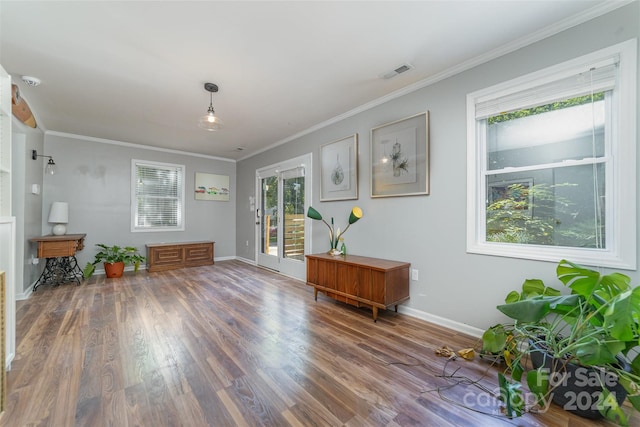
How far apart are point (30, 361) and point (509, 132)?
4.31 metres

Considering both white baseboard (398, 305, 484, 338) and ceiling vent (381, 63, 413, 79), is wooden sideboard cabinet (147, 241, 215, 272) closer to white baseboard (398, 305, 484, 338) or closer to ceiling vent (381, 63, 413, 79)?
white baseboard (398, 305, 484, 338)

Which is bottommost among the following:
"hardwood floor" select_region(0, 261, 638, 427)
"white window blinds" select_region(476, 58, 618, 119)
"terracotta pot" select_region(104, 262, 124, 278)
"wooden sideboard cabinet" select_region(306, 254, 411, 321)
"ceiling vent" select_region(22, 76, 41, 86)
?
"hardwood floor" select_region(0, 261, 638, 427)

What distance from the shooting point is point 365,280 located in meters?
2.79

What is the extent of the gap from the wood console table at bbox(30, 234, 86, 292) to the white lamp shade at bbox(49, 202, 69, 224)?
A: 1.10 ft

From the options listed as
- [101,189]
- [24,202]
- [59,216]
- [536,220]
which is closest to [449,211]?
[536,220]


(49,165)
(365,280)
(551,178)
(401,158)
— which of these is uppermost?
(49,165)

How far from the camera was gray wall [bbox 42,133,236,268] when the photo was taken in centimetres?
453

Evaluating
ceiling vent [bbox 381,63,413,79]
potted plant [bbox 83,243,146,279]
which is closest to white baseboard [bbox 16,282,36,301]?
potted plant [bbox 83,243,146,279]

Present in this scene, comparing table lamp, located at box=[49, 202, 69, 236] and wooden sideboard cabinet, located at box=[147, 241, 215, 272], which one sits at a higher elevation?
table lamp, located at box=[49, 202, 69, 236]

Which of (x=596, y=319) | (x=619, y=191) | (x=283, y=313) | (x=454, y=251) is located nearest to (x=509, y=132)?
(x=619, y=191)

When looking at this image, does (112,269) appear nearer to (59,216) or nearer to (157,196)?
(59,216)

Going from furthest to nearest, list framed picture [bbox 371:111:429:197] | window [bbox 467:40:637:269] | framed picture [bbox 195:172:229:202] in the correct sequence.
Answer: framed picture [bbox 195:172:229:202] → framed picture [bbox 371:111:429:197] → window [bbox 467:40:637:269]

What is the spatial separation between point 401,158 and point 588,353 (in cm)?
217

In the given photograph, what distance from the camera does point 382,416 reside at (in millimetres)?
1443
